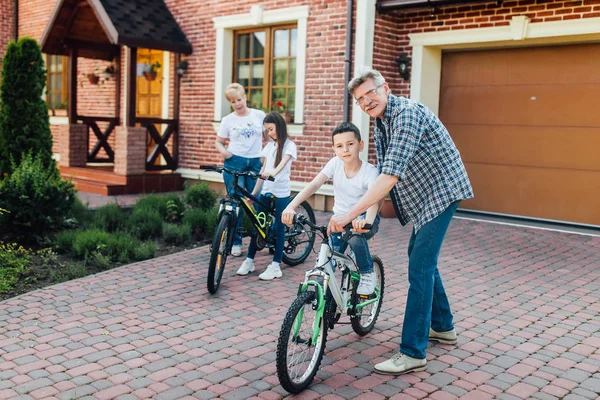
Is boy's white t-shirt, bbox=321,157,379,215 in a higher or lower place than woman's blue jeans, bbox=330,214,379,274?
higher

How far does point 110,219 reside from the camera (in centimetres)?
844

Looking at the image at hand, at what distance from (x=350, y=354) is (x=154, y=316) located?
166 centimetres

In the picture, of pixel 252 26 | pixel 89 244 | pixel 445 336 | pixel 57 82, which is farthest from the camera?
pixel 57 82

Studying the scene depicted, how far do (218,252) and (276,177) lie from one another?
1.11 metres

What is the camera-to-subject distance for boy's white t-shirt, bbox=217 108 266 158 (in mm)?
7160

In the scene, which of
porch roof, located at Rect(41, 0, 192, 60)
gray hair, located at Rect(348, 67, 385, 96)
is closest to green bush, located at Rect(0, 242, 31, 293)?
gray hair, located at Rect(348, 67, 385, 96)

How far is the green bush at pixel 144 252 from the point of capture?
23.3ft

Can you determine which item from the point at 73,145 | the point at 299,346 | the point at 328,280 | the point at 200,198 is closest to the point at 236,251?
the point at 200,198

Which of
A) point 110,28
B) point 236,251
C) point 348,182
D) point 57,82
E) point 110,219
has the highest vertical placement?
point 110,28

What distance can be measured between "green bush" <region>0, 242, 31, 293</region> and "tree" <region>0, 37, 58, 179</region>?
6.00ft

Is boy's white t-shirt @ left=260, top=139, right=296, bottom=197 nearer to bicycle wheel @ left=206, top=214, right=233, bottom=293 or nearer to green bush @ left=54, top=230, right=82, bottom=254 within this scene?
bicycle wheel @ left=206, top=214, right=233, bottom=293

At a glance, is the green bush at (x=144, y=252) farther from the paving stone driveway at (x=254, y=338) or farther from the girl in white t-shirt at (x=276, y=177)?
the girl in white t-shirt at (x=276, y=177)

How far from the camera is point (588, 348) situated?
4.63 metres

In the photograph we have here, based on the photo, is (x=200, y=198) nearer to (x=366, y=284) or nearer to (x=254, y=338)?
(x=254, y=338)
